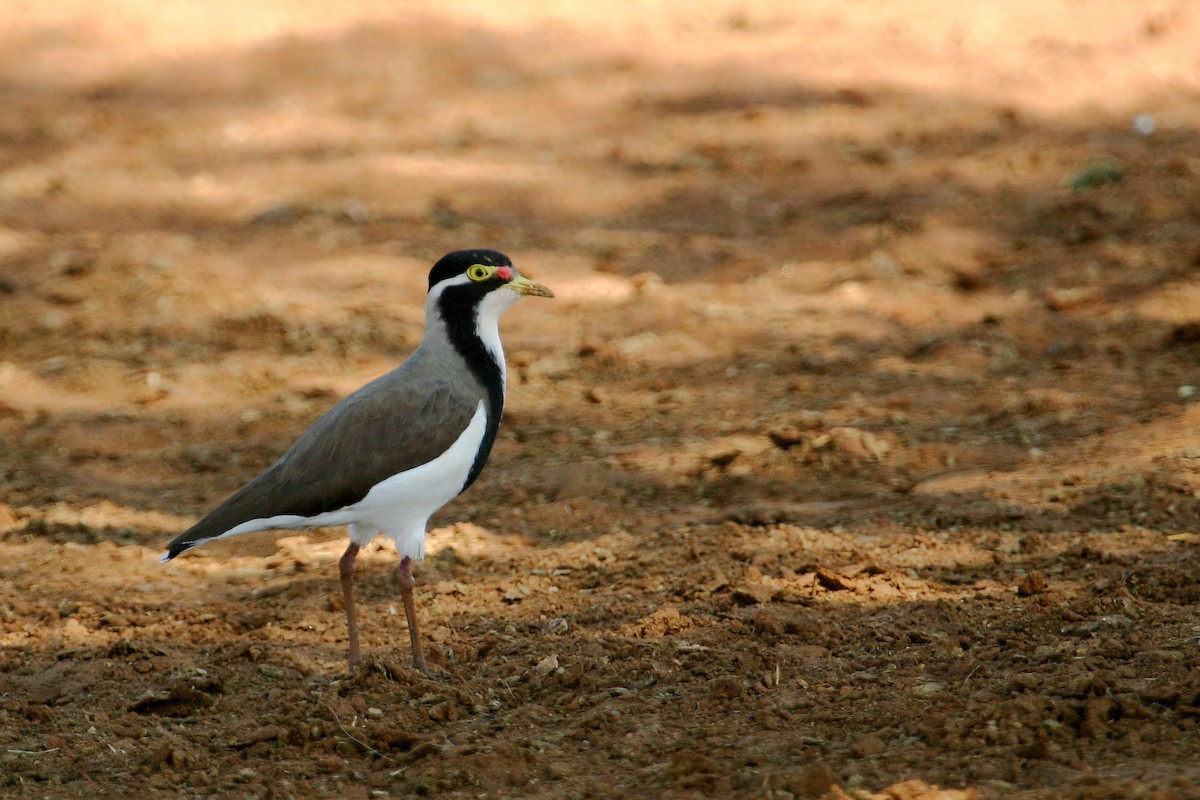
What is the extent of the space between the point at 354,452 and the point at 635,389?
348 centimetres

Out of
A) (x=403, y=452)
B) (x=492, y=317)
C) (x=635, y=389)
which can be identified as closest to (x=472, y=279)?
(x=492, y=317)

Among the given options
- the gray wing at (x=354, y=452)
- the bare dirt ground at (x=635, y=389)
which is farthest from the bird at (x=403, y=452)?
the bare dirt ground at (x=635, y=389)

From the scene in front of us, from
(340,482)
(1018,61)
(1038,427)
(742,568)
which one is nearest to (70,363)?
(340,482)

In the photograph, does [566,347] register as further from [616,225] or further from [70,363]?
[70,363]

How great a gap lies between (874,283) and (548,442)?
10.6 ft

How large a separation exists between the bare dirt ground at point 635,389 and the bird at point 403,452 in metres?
0.49

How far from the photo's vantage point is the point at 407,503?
5.53 m

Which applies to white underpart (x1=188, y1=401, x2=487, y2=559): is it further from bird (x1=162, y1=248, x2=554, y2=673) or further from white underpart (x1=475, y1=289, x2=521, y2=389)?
white underpart (x1=475, y1=289, x2=521, y2=389)

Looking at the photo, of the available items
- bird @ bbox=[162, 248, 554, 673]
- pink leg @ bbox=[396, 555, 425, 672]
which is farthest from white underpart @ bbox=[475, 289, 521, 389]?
pink leg @ bbox=[396, 555, 425, 672]

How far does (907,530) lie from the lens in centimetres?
630

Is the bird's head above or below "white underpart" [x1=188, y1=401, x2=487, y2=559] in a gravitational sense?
above

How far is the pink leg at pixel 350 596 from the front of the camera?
5395 millimetres

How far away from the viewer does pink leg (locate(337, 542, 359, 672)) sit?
5395mm

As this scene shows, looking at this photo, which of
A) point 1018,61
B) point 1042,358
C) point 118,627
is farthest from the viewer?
point 1018,61
